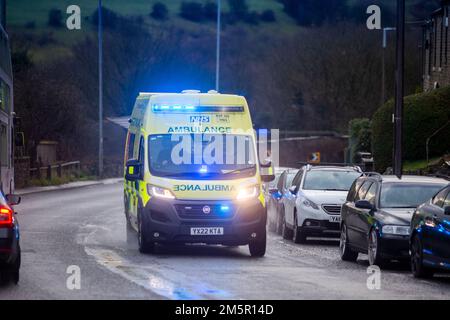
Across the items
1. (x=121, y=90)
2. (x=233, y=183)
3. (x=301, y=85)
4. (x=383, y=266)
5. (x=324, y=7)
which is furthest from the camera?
(x=324, y=7)

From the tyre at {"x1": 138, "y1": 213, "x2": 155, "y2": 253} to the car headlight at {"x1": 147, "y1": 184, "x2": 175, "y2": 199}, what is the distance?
408 millimetres

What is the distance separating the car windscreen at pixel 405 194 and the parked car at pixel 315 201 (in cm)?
509

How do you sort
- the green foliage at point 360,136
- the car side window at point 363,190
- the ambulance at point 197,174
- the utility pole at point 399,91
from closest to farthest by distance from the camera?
1. the ambulance at point 197,174
2. the car side window at point 363,190
3. the utility pole at point 399,91
4. the green foliage at point 360,136

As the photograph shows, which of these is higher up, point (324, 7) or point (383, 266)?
point (324, 7)

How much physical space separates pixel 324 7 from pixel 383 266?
95.2m

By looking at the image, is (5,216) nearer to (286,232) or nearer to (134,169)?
(134,169)

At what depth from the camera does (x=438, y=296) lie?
592 inches

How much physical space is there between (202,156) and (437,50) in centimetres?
3537

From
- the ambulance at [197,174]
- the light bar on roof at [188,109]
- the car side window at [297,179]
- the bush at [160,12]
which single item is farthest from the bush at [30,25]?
the light bar on roof at [188,109]

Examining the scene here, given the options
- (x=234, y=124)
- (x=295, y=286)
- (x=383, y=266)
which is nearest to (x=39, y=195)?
(x=234, y=124)

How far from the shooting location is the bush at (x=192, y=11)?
414 feet

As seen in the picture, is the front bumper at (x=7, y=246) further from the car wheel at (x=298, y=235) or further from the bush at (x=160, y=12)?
the bush at (x=160, y=12)

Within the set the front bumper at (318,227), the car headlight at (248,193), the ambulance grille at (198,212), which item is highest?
the car headlight at (248,193)

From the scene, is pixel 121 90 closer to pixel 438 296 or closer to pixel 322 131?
pixel 322 131
